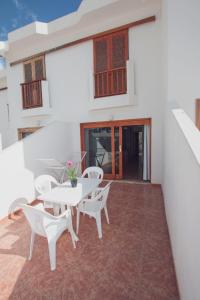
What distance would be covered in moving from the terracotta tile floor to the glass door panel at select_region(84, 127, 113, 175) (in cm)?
298

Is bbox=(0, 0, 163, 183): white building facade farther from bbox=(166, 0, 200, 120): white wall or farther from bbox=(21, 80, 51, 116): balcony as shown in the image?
bbox=(166, 0, 200, 120): white wall

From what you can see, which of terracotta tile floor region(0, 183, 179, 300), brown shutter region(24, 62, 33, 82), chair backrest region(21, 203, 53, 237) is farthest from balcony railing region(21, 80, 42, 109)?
chair backrest region(21, 203, 53, 237)

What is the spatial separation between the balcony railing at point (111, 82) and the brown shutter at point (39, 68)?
2662 millimetres

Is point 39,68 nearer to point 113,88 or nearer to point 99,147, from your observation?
point 113,88

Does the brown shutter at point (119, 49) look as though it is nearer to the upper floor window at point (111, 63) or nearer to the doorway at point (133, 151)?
the upper floor window at point (111, 63)

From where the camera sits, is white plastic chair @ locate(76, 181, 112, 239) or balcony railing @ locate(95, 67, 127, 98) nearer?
white plastic chair @ locate(76, 181, 112, 239)

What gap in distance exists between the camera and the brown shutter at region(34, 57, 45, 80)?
692 centimetres

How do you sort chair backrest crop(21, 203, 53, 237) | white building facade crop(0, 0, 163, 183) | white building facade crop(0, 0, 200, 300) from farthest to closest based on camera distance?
1. white building facade crop(0, 0, 163, 183)
2. white building facade crop(0, 0, 200, 300)
3. chair backrest crop(21, 203, 53, 237)

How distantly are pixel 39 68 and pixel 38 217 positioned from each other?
21.8ft

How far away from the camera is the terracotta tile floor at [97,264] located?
6.17 feet

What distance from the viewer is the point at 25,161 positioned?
4.20 m

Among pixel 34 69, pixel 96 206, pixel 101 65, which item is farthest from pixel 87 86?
pixel 96 206

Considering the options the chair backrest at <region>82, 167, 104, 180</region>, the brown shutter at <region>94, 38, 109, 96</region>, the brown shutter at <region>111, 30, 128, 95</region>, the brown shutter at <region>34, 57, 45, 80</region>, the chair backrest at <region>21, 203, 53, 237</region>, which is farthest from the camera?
the brown shutter at <region>34, 57, 45, 80</region>

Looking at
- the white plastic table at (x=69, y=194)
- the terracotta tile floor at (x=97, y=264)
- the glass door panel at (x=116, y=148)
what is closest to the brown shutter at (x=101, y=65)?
the glass door panel at (x=116, y=148)
